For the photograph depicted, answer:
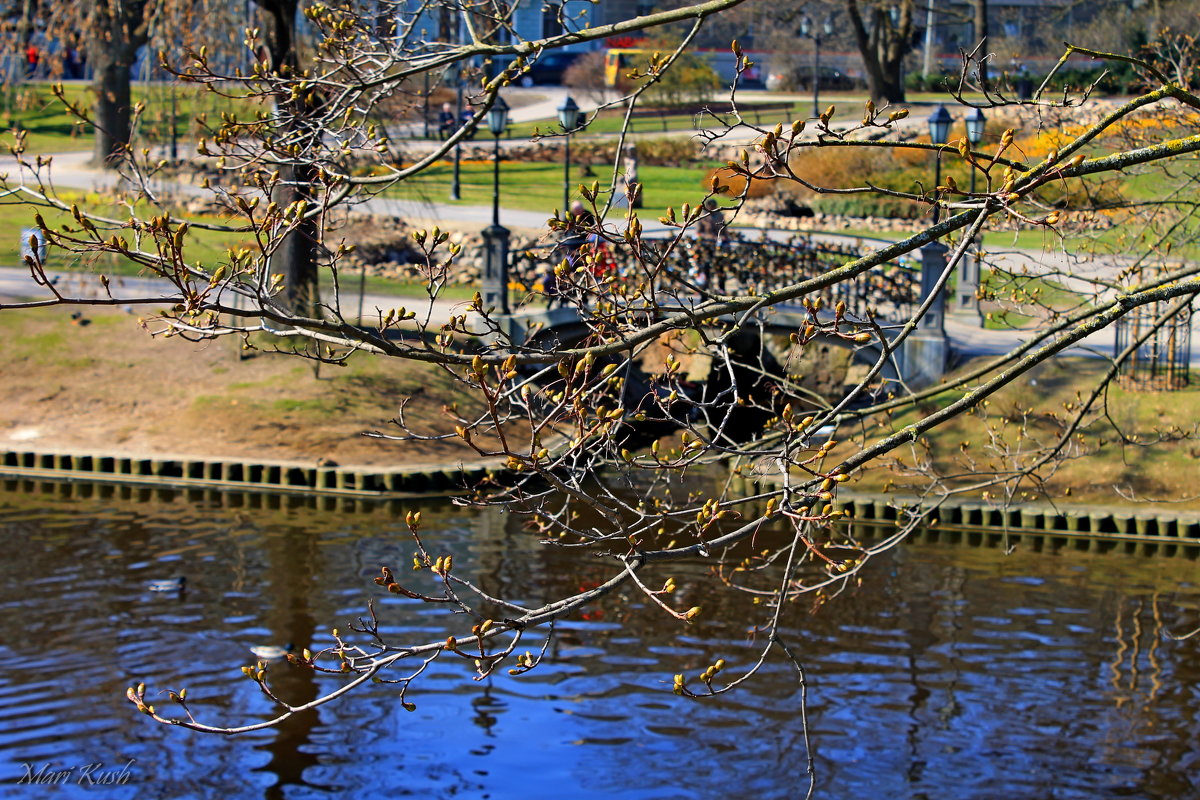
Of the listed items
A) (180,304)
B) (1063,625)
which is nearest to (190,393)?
(1063,625)

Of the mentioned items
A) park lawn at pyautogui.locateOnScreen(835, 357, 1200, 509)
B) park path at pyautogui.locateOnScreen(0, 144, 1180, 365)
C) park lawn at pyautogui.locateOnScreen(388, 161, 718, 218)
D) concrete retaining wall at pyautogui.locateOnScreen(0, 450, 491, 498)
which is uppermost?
park lawn at pyautogui.locateOnScreen(388, 161, 718, 218)

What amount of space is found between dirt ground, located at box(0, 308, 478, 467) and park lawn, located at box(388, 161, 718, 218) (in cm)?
1104

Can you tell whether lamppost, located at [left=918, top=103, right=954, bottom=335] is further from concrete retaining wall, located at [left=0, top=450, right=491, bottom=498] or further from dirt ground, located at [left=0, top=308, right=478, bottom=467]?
dirt ground, located at [left=0, top=308, right=478, bottom=467]

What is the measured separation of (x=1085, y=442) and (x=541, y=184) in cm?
2170

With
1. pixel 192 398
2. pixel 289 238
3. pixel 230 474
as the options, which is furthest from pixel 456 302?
pixel 230 474

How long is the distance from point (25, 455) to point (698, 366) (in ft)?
36.9

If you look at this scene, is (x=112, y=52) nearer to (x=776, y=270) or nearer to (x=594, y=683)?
(x=776, y=270)

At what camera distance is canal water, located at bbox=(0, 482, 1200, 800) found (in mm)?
9672

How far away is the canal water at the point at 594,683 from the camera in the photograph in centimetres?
967

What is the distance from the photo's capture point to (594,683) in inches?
444

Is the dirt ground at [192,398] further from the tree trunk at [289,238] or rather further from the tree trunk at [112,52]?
the tree trunk at [112,52]

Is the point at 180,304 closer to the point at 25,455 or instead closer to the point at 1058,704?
the point at 1058,704

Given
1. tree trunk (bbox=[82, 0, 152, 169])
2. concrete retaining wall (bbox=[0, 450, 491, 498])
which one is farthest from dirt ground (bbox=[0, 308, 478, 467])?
tree trunk (bbox=[82, 0, 152, 169])

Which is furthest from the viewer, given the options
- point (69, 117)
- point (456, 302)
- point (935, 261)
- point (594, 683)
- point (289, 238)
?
point (69, 117)
